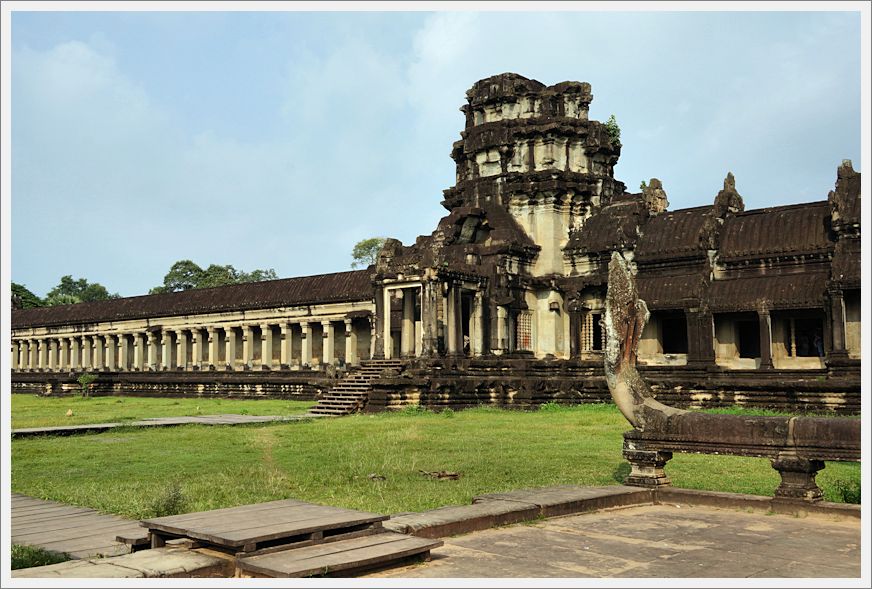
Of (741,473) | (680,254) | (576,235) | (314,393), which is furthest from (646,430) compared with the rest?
(314,393)

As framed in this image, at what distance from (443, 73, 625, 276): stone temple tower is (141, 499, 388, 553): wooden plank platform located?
2598 cm

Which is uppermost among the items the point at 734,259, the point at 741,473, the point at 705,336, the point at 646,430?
the point at 734,259

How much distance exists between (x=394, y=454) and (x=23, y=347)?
49.8 metres

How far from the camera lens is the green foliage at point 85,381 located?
4353 centimetres

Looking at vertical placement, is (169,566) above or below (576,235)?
below

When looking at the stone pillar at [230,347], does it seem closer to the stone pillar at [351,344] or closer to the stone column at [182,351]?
the stone column at [182,351]

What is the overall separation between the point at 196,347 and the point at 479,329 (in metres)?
20.5

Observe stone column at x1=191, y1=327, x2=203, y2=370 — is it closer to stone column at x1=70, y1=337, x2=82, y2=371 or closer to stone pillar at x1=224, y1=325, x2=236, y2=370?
stone pillar at x1=224, y1=325, x2=236, y2=370

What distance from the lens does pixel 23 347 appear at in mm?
58094

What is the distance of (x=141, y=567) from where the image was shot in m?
5.84

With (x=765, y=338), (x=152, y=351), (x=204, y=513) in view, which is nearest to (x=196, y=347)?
(x=152, y=351)

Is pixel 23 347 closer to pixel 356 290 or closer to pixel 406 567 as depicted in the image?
pixel 356 290

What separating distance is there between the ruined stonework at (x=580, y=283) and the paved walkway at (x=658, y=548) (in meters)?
17.6

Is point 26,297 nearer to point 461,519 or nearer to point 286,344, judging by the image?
point 286,344
